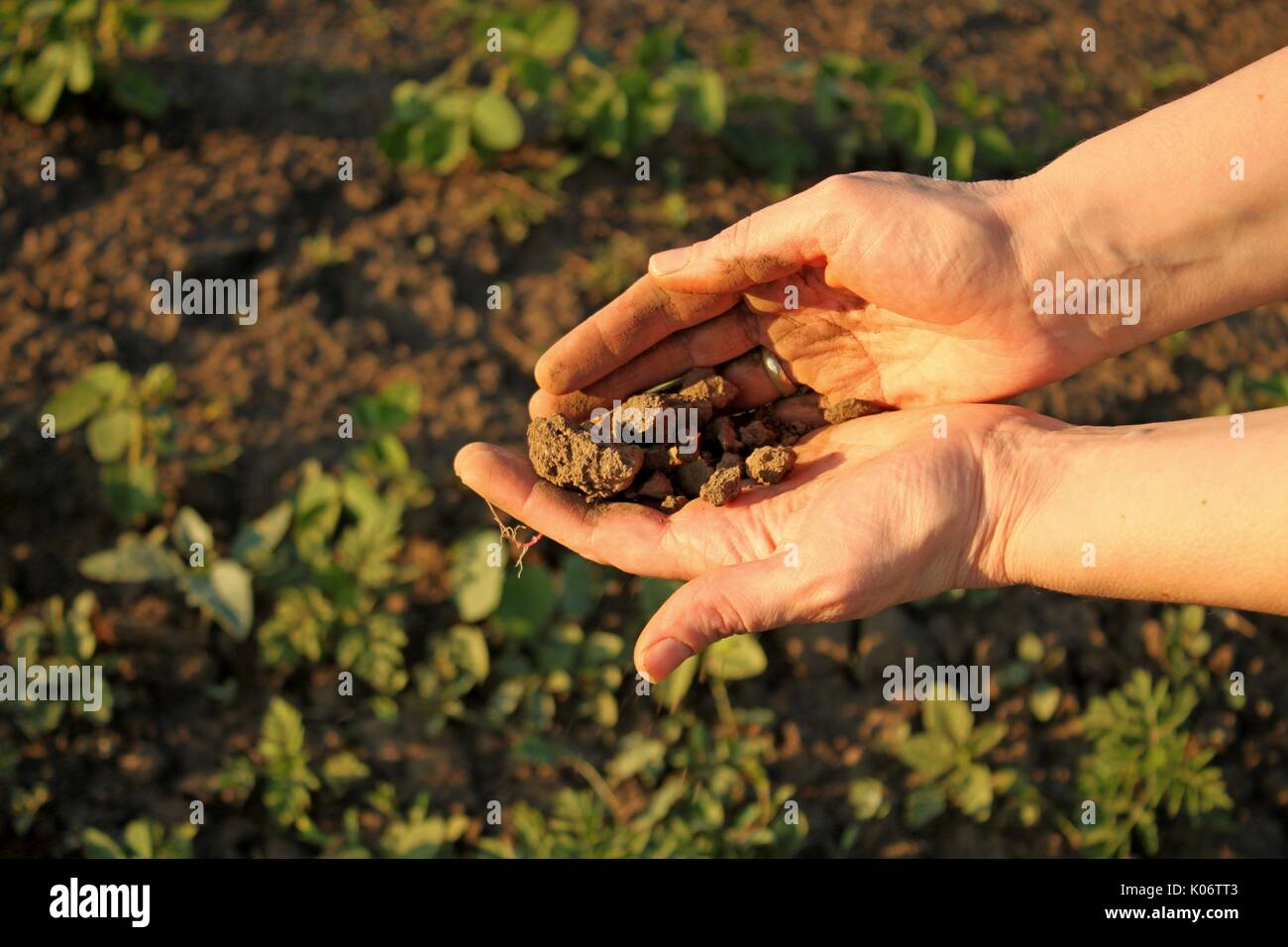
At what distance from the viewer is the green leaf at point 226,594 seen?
10.1 feet

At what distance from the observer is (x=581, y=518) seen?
2584 millimetres

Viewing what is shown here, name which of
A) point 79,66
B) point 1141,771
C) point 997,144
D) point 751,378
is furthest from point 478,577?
point 997,144

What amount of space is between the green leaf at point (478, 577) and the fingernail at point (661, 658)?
1031 mm

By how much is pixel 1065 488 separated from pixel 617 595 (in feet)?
4.54

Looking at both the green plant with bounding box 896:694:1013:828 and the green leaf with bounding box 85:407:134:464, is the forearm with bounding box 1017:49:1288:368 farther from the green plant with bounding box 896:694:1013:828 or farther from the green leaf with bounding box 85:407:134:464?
the green leaf with bounding box 85:407:134:464

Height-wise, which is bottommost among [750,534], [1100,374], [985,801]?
[985,801]

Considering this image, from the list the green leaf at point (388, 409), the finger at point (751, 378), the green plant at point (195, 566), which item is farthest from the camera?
the green leaf at point (388, 409)

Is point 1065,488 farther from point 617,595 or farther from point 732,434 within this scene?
point 617,595

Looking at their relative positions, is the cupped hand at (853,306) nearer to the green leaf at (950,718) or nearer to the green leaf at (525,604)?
the green leaf at (525,604)

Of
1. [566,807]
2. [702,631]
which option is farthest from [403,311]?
[702,631]

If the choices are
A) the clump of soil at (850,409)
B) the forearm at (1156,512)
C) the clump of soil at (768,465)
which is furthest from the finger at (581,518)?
the forearm at (1156,512)

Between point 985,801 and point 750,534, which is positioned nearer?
point 750,534

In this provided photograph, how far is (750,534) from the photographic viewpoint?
2.47m

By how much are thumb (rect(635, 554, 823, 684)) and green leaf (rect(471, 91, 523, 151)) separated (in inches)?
81.6
